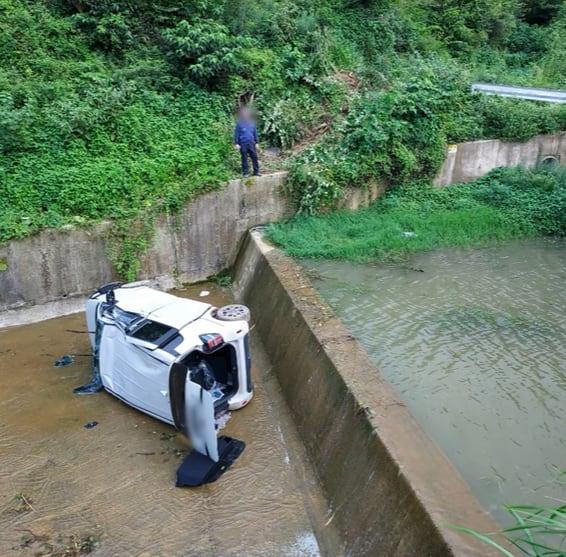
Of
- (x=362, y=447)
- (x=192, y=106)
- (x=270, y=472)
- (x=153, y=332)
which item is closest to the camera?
(x=362, y=447)

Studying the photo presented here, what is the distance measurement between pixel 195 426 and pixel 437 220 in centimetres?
719

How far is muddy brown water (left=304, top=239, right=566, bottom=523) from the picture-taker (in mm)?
5098

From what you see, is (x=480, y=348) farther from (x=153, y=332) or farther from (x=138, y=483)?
(x=138, y=483)

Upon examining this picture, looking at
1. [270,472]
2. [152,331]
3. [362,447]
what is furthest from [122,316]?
[362,447]

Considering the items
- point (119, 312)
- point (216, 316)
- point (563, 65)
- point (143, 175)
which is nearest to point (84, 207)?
point (143, 175)

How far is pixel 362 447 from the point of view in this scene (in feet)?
16.6

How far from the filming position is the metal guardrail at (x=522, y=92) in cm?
1266

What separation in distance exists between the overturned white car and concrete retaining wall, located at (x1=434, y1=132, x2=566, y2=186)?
7.62 metres

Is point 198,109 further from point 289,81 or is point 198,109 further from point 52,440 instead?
point 52,440

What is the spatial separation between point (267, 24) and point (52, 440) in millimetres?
11548

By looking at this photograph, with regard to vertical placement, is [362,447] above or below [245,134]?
below

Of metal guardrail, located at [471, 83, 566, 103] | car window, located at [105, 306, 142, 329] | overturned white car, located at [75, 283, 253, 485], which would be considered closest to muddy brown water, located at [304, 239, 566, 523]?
overturned white car, located at [75, 283, 253, 485]

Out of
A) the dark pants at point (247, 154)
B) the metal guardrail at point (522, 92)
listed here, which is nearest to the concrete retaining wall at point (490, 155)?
the metal guardrail at point (522, 92)

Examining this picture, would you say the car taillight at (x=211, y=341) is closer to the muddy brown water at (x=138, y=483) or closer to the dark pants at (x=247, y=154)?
the muddy brown water at (x=138, y=483)
